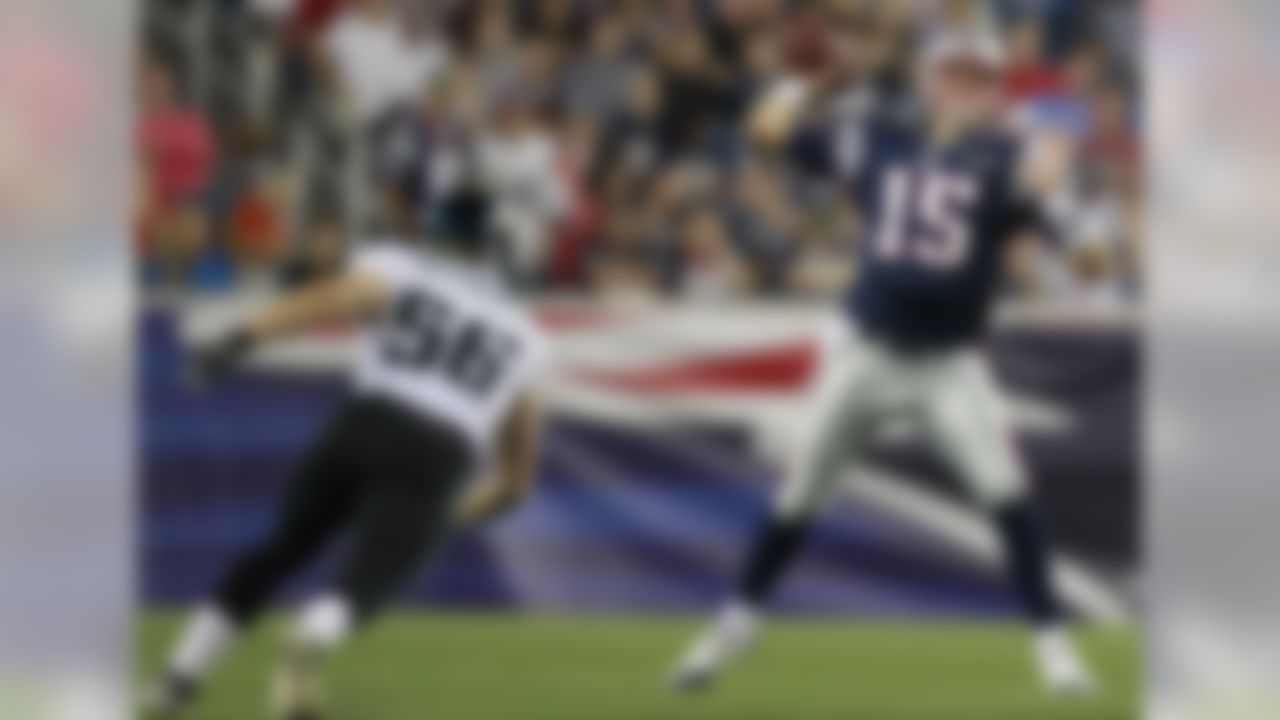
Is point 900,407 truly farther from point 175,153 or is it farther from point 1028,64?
point 175,153

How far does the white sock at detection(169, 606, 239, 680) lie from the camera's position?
423 centimetres

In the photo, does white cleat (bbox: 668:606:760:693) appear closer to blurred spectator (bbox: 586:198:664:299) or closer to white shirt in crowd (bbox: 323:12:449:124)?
blurred spectator (bbox: 586:198:664:299)

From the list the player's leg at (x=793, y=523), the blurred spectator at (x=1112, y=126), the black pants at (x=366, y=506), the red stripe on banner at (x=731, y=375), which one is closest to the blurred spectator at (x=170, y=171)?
the black pants at (x=366, y=506)

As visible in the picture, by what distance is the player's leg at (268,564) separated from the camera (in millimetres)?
4234

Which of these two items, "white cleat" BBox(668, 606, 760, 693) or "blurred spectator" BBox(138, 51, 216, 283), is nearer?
"blurred spectator" BBox(138, 51, 216, 283)

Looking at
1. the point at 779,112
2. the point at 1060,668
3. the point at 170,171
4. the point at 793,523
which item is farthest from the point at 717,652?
the point at 170,171

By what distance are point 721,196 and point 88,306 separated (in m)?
1.07

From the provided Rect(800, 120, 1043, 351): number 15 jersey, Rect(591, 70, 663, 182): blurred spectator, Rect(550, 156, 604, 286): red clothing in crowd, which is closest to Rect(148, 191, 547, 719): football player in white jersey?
Rect(550, 156, 604, 286): red clothing in crowd

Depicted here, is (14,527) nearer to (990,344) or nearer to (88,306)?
(88,306)

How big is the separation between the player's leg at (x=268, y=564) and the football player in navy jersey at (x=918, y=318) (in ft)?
2.08

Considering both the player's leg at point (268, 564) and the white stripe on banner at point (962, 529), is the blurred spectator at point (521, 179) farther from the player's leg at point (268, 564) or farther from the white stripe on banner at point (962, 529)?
the white stripe on banner at point (962, 529)

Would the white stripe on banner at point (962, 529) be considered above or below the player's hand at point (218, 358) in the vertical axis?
below

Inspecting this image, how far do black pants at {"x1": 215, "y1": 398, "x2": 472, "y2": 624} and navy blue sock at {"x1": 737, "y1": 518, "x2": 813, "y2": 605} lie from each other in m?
0.49

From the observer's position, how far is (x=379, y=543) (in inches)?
166
